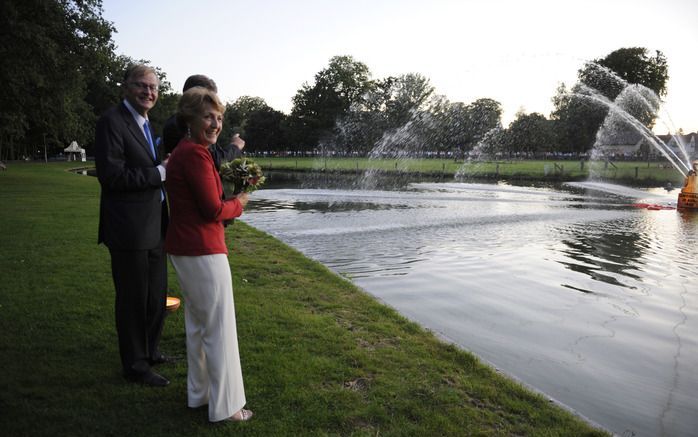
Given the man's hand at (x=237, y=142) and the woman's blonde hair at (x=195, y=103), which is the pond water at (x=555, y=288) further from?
the woman's blonde hair at (x=195, y=103)

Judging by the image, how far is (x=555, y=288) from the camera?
8.97 metres

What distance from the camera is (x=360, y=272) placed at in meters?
9.89

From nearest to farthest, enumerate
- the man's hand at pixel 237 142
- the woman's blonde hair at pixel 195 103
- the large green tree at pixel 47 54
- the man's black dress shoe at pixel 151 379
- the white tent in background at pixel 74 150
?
the woman's blonde hair at pixel 195 103
the man's black dress shoe at pixel 151 379
the man's hand at pixel 237 142
the large green tree at pixel 47 54
the white tent in background at pixel 74 150

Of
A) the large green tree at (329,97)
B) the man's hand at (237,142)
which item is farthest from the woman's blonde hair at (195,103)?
the large green tree at (329,97)

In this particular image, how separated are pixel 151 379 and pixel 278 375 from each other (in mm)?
1114

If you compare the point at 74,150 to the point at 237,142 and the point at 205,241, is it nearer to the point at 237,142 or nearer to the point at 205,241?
the point at 237,142

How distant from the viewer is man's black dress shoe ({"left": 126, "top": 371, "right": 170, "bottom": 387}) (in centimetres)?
442

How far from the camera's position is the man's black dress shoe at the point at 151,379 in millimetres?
4422

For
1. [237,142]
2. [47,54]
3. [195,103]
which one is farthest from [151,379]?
[47,54]

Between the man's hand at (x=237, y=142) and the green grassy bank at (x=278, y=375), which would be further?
the man's hand at (x=237, y=142)

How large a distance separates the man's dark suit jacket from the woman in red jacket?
745 millimetres

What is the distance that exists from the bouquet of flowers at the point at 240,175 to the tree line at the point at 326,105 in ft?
76.0

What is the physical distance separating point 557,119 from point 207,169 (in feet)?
289

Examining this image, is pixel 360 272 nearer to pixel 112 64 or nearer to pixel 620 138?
pixel 112 64
